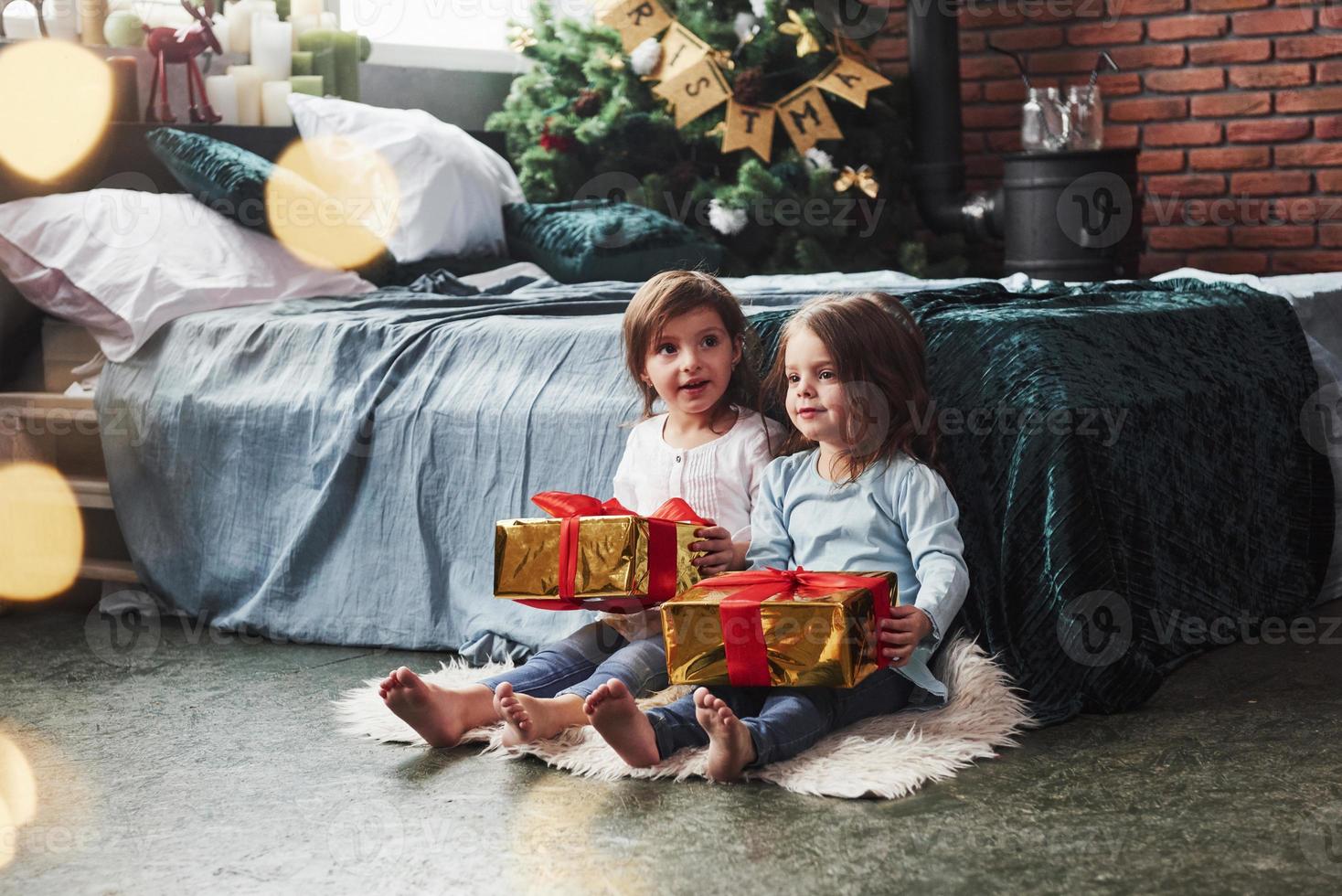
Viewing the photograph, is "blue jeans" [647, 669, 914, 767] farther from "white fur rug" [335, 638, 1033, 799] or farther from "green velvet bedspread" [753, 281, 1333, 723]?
"green velvet bedspread" [753, 281, 1333, 723]

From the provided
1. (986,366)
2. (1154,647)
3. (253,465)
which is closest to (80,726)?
(253,465)

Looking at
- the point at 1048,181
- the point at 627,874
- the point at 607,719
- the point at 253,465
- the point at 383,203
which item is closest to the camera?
the point at 627,874

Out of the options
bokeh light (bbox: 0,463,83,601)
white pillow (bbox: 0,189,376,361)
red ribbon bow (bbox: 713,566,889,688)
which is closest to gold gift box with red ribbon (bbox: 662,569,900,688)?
red ribbon bow (bbox: 713,566,889,688)

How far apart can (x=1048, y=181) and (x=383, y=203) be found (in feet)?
6.33

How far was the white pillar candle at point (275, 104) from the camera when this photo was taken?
3764 mm

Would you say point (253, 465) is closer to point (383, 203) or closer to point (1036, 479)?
point (383, 203)

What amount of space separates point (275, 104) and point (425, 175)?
50 centimetres

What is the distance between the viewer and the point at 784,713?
5.93 feet

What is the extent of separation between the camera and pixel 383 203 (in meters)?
3.53

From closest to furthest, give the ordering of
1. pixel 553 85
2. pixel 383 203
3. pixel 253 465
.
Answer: pixel 253 465 < pixel 383 203 < pixel 553 85

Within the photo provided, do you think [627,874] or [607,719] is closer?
[627,874]

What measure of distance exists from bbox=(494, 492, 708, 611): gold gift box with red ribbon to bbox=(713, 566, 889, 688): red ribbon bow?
6.3 inches

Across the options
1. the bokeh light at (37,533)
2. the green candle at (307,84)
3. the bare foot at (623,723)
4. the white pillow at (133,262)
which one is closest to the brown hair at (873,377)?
the bare foot at (623,723)

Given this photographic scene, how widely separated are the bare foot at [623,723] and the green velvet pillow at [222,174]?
179cm
